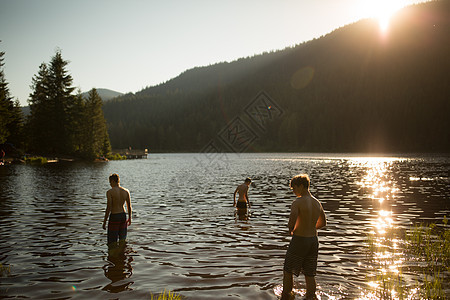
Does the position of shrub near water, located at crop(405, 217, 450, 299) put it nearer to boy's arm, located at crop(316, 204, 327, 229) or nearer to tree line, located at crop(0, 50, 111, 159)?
Result: boy's arm, located at crop(316, 204, 327, 229)

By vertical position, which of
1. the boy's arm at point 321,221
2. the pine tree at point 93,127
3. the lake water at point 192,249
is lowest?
the lake water at point 192,249

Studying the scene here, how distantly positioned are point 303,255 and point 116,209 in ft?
21.1

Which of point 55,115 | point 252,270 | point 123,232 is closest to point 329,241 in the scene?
point 252,270

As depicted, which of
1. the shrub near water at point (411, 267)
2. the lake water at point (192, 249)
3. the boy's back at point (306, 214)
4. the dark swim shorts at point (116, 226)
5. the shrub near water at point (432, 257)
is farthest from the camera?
the dark swim shorts at point (116, 226)

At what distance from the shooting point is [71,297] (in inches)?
307

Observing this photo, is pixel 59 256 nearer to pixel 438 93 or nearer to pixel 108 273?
pixel 108 273

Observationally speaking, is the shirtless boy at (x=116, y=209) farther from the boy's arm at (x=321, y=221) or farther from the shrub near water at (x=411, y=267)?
the shrub near water at (x=411, y=267)

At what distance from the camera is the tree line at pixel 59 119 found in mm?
79688

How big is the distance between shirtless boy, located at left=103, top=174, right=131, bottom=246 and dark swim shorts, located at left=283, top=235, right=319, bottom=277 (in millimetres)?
5942

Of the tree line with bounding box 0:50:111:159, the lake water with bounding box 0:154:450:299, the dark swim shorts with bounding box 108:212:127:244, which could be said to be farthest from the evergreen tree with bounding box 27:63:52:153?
the dark swim shorts with bounding box 108:212:127:244

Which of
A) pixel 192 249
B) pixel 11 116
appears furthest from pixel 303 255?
pixel 11 116

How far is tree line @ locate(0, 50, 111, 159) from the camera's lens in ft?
261

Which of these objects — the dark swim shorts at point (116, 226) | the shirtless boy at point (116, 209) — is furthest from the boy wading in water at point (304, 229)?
the dark swim shorts at point (116, 226)

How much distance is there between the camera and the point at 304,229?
282 inches
